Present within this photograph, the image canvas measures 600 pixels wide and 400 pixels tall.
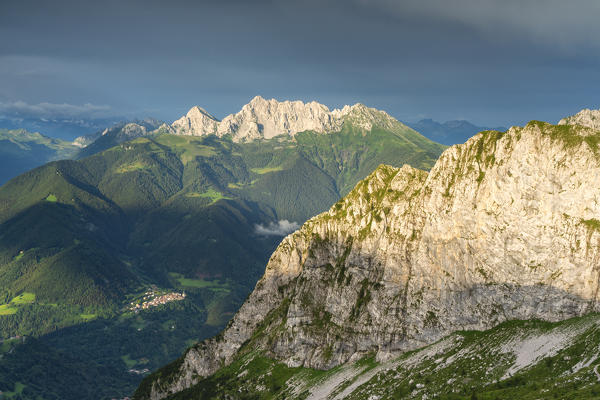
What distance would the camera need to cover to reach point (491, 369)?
12519 cm

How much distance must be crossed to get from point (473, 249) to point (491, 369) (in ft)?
134

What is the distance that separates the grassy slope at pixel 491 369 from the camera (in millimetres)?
105562

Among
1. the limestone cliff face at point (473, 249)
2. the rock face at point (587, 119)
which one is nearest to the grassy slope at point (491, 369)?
the limestone cliff face at point (473, 249)

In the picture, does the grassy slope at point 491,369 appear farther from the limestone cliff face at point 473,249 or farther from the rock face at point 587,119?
the rock face at point 587,119

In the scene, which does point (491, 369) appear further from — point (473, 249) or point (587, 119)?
point (587, 119)

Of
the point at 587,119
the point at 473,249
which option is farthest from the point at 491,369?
the point at 587,119

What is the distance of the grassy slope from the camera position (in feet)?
346

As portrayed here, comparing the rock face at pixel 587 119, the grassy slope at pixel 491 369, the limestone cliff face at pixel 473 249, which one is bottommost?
the grassy slope at pixel 491 369

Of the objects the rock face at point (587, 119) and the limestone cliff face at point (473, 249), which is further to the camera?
the rock face at point (587, 119)

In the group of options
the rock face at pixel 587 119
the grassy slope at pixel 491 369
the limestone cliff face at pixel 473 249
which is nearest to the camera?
the grassy slope at pixel 491 369

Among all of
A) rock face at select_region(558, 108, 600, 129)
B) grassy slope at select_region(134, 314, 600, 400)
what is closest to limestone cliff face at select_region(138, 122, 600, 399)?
grassy slope at select_region(134, 314, 600, 400)

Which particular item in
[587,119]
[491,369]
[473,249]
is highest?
[587,119]

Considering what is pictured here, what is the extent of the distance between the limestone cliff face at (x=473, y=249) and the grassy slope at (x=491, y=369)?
6.07m

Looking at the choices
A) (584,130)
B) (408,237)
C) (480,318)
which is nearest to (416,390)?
(480,318)
